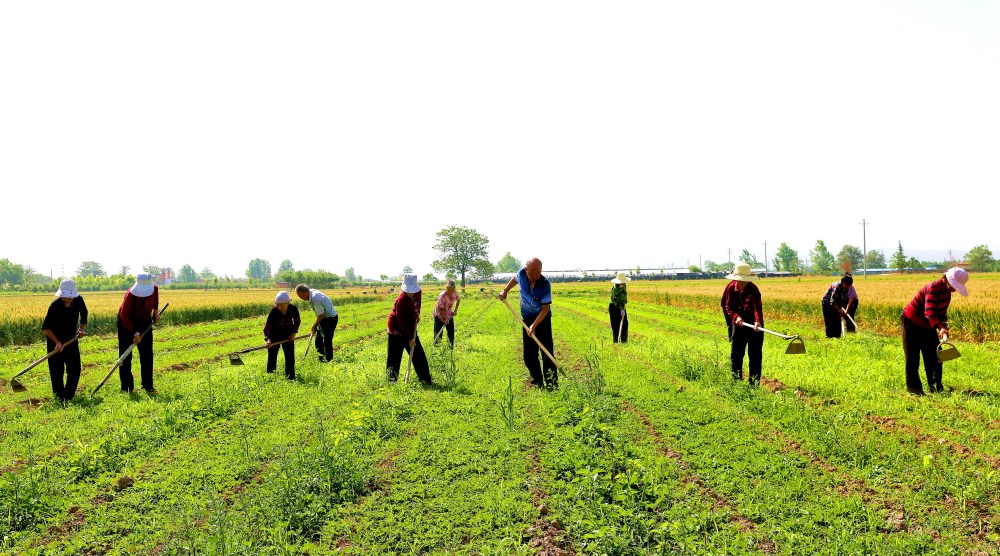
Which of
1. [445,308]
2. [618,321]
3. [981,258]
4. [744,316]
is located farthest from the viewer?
[981,258]

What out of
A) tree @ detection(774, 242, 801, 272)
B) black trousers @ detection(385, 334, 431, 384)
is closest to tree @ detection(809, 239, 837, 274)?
tree @ detection(774, 242, 801, 272)

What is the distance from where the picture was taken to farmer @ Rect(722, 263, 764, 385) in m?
9.46

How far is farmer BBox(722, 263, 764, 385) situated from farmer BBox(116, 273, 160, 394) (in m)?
10.7

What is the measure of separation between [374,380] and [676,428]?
6004 mm

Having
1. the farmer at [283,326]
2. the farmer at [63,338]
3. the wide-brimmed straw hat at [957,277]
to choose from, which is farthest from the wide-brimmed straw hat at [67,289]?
the wide-brimmed straw hat at [957,277]

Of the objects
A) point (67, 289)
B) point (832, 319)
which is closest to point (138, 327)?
point (67, 289)

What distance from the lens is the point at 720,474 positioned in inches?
220

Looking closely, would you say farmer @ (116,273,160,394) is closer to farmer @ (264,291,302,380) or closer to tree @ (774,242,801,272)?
farmer @ (264,291,302,380)

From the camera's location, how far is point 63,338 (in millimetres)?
9727

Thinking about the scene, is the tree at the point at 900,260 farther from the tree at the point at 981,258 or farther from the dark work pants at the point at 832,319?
the dark work pants at the point at 832,319

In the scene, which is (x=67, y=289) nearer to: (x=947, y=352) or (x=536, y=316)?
(x=536, y=316)

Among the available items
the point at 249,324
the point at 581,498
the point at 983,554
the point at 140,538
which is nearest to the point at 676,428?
the point at 581,498

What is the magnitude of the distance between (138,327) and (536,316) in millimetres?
7532

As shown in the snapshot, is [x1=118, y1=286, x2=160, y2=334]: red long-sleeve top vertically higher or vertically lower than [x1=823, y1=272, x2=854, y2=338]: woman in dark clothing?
higher
